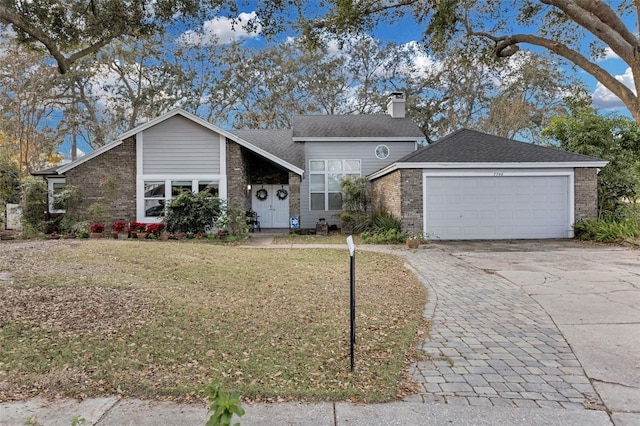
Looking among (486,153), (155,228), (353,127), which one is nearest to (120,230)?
(155,228)

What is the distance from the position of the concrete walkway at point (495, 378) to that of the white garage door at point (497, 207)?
22.2ft

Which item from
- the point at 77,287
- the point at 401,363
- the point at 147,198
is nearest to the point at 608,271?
the point at 401,363

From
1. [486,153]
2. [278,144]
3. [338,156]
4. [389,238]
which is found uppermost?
[278,144]

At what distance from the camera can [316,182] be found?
60.6 ft

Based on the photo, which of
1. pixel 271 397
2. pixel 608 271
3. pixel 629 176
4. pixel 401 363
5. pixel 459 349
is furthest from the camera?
pixel 629 176

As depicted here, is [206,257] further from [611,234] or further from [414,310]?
[611,234]

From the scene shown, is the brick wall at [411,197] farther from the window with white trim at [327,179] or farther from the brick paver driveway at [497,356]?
the brick paver driveway at [497,356]

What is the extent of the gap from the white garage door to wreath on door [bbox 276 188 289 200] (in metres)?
7.85

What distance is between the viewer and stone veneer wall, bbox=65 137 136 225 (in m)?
14.3

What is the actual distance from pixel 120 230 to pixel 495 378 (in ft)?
44.3

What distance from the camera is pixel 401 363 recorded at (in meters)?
3.67

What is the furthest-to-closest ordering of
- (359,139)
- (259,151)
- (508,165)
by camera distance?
(359,139), (259,151), (508,165)

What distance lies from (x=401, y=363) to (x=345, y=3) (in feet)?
26.7

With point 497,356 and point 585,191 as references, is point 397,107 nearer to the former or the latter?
point 585,191
